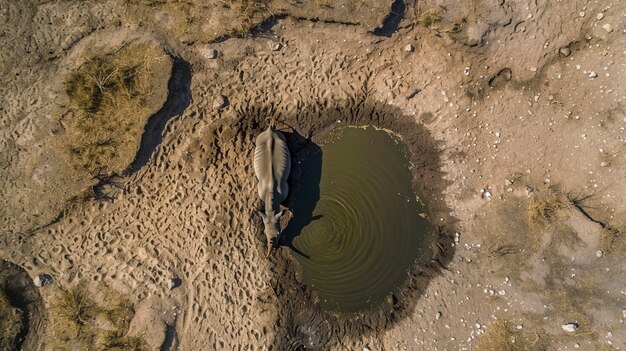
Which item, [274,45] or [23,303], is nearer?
[23,303]

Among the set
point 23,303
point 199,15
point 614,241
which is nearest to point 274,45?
point 199,15

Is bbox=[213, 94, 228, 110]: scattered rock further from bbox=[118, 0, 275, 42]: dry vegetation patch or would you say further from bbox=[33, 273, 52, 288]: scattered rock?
bbox=[33, 273, 52, 288]: scattered rock

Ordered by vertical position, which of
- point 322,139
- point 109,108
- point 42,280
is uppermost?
point 322,139

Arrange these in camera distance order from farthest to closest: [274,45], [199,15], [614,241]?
[274,45], [199,15], [614,241]

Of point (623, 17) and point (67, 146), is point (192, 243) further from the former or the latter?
point (623, 17)

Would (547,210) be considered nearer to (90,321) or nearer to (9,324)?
(90,321)

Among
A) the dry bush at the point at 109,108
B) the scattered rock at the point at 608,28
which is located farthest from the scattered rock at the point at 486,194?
the dry bush at the point at 109,108
